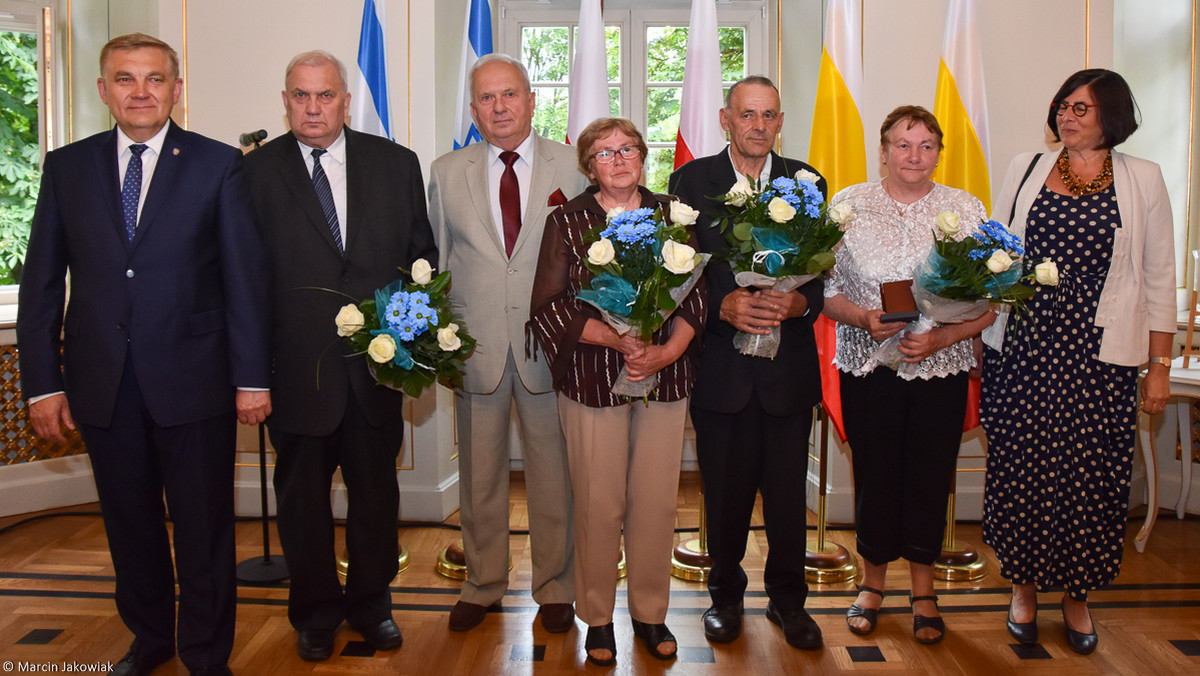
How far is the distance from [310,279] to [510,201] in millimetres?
733

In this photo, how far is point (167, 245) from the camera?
2.42m

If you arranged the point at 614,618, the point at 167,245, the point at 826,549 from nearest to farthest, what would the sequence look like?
the point at 167,245, the point at 614,618, the point at 826,549

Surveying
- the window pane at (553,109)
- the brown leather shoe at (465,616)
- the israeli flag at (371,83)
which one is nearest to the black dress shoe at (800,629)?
the brown leather shoe at (465,616)

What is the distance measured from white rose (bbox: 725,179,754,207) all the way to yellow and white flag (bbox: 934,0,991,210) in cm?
174

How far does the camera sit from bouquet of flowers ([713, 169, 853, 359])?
248 centimetres

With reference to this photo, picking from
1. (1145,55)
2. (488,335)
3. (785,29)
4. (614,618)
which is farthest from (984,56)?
(614,618)

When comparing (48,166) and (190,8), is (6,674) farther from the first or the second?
(190,8)

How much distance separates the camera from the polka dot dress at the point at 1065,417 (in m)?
2.81

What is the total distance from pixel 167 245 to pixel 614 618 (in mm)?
1981

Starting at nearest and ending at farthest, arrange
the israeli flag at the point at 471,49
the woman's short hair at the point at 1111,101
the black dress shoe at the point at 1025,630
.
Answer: the woman's short hair at the point at 1111,101
the black dress shoe at the point at 1025,630
the israeli flag at the point at 471,49

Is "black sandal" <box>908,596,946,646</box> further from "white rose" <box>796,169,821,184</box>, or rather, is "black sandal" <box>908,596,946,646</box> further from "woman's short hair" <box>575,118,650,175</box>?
"woman's short hair" <box>575,118,650,175</box>

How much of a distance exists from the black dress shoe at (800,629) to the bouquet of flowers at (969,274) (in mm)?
1111

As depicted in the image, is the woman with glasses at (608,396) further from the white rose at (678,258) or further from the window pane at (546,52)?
the window pane at (546,52)

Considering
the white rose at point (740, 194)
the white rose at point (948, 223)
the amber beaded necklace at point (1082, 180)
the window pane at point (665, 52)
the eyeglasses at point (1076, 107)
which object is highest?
the window pane at point (665, 52)
